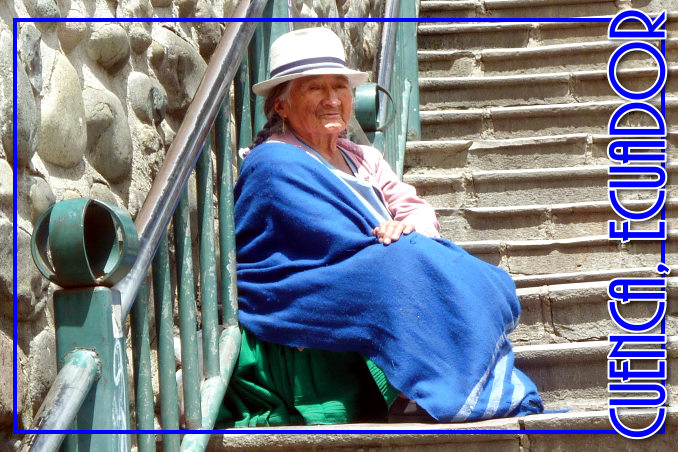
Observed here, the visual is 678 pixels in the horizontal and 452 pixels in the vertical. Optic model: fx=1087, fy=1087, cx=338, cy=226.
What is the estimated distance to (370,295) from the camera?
2.54 m

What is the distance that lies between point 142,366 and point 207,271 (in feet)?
1.55

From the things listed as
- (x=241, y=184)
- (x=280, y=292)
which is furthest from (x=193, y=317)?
(x=241, y=184)

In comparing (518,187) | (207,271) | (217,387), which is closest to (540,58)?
(518,187)

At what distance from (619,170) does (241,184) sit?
1.72 metres

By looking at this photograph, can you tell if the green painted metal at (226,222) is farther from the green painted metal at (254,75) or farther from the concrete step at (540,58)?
the concrete step at (540,58)

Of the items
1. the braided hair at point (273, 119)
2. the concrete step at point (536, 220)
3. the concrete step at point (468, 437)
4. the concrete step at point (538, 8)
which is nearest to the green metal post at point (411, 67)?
the concrete step at point (538, 8)

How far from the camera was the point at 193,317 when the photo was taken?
2379mm

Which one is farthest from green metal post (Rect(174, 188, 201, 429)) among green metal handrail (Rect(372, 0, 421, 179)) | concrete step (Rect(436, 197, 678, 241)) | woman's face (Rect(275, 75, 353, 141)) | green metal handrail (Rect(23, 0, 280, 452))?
concrete step (Rect(436, 197, 678, 241))

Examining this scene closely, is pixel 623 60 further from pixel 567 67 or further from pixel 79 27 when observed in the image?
pixel 79 27

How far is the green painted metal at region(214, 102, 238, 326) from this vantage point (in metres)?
2.63

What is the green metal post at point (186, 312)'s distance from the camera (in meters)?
2.36

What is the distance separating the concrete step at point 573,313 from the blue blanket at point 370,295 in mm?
648

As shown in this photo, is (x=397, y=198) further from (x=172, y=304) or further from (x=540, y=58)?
(x=540, y=58)

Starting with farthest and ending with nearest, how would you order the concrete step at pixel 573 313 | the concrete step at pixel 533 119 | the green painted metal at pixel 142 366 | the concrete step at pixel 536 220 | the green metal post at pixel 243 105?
the concrete step at pixel 533 119 < the concrete step at pixel 536 220 < the concrete step at pixel 573 313 < the green metal post at pixel 243 105 < the green painted metal at pixel 142 366
